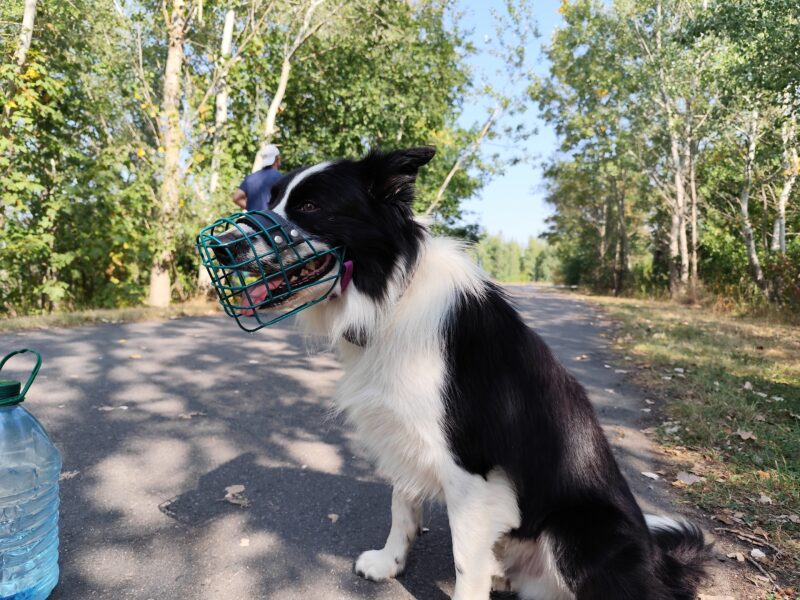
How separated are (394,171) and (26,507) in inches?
80.2

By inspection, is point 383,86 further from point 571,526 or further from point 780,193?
point 571,526

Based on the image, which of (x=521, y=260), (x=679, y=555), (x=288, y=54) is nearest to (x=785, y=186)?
(x=288, y=54)

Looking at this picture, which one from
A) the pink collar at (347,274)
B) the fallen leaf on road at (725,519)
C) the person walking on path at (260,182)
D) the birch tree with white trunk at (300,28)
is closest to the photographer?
the pink collar at (347,274)

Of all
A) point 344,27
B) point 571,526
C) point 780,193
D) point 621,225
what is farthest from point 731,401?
point 621,225

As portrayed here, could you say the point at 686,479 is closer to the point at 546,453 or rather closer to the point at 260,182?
the point at 546,453

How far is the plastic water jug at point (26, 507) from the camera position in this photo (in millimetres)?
1799

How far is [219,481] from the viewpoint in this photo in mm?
2852

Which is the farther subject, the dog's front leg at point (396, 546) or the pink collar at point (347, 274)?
the dog's front leg at point (396, 546)

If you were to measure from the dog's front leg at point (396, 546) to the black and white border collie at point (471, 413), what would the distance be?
1.4 inches

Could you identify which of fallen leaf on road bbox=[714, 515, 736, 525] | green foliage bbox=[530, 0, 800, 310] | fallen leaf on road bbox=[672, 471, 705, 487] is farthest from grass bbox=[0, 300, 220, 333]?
green foliage bbox=[530, 0, 800, 310]

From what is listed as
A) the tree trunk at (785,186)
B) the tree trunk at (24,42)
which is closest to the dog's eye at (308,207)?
the tree trunk at (24,42)

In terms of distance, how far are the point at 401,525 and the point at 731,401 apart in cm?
360

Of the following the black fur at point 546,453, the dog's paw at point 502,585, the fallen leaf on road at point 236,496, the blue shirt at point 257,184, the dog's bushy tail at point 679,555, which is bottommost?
the dog's paw at point 502,585

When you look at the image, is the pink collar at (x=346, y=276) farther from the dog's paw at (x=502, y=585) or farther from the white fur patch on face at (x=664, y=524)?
the white fur patch on face at (x=664, y=524)
